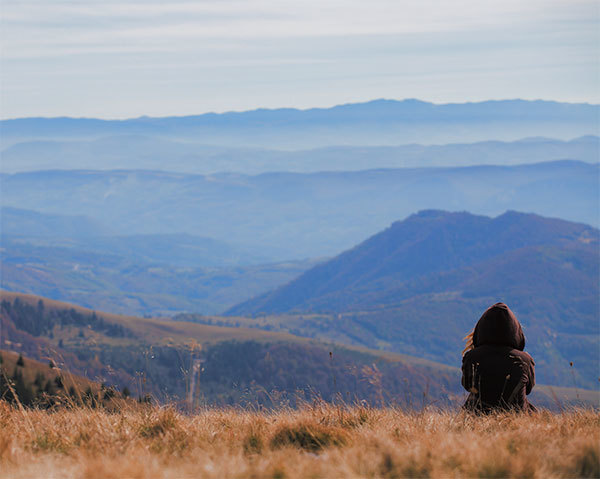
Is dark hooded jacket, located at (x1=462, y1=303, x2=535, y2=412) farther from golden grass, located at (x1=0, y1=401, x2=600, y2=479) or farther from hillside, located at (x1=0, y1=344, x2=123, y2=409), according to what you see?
hillside, located at (x1=0, y1=344, x2=123, y2=409)

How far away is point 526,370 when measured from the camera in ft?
28.9

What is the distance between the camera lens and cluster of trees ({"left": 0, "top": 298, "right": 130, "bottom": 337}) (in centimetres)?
16988

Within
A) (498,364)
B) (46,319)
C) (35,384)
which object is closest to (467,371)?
(498,364)

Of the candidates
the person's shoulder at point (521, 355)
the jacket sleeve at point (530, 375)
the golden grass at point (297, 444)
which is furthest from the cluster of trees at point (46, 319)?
the person's shoulder at point (521, 355)

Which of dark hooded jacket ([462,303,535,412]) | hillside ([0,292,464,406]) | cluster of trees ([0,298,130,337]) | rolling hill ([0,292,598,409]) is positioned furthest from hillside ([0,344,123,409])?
cluster of trees ([0,298,130,337])

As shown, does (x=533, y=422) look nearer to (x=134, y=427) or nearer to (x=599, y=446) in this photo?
(x=599, y=446)

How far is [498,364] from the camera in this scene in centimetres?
888

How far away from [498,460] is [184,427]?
3.68 m

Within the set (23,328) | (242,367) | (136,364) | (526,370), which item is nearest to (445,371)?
(242,367)

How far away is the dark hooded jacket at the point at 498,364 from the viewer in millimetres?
8852

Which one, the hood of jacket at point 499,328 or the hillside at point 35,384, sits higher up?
the hood of jacket at point 499,328

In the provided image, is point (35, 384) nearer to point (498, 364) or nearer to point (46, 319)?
point (498, 364)

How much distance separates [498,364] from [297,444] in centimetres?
285

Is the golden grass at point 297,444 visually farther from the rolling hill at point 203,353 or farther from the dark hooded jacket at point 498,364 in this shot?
the rolling hill at point 203,353
